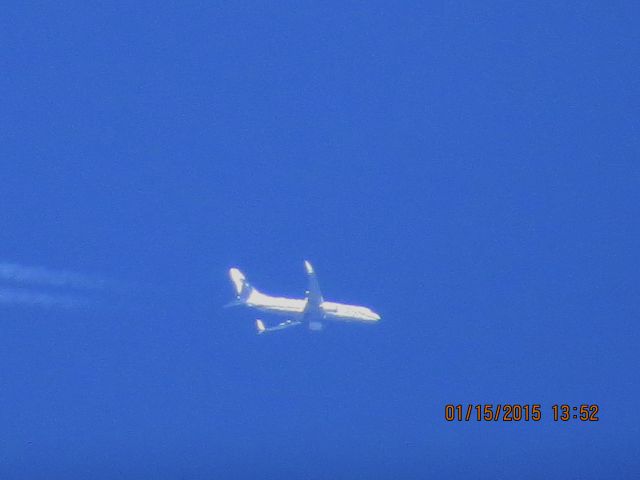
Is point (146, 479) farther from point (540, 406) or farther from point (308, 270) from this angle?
point (540, 406)

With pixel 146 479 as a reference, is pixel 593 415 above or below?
above

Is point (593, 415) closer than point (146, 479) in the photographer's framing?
No

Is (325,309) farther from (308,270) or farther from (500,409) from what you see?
(500,409)

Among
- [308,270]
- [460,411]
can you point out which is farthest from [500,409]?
[308,270]

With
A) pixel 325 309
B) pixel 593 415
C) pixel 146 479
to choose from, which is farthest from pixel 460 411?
pixel 146 479

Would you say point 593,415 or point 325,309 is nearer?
point 325,309

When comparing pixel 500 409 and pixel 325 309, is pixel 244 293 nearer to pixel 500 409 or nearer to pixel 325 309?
pixel 325 309

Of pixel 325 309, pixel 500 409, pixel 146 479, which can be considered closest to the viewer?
pixel 146 479

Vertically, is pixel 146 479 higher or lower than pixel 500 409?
lower

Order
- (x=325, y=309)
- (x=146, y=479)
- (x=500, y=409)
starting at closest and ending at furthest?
(x=146, y=479) < (x=325, y=309) < (x=500, y=409)
